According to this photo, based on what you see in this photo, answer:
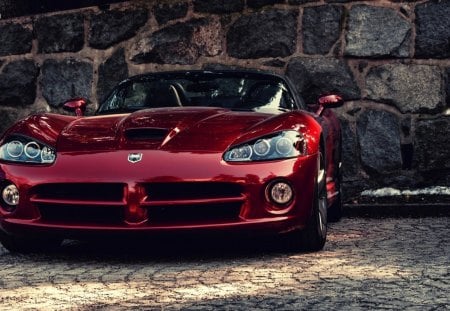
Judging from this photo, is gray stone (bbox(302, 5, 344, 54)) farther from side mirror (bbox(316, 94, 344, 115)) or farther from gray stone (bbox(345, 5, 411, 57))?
side mirror (bbox(316, 94, 344, 115))

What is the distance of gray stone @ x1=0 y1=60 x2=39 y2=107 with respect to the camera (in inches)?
415

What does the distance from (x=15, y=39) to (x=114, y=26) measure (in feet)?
3.63

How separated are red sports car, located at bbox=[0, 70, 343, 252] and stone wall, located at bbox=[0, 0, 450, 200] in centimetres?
307

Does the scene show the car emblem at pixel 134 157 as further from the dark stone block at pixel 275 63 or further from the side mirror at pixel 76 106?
the dark stone block at pixel 275 63

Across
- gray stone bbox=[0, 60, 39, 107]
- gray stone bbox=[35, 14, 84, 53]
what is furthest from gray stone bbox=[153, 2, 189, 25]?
gray stone bbox=[0, 60, 39, 107]

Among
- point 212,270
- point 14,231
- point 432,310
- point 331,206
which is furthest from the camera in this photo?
point 331,206

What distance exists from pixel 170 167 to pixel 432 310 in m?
2.01

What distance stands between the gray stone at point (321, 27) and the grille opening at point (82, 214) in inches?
165

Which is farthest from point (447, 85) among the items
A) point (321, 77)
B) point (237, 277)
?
point (237, 277)

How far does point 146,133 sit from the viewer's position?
641cm

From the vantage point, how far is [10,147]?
649cm

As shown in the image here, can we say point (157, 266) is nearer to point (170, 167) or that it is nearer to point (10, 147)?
point (170, 167)

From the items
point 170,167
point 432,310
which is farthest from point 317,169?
point 432,310

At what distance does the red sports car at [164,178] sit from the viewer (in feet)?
19.8
